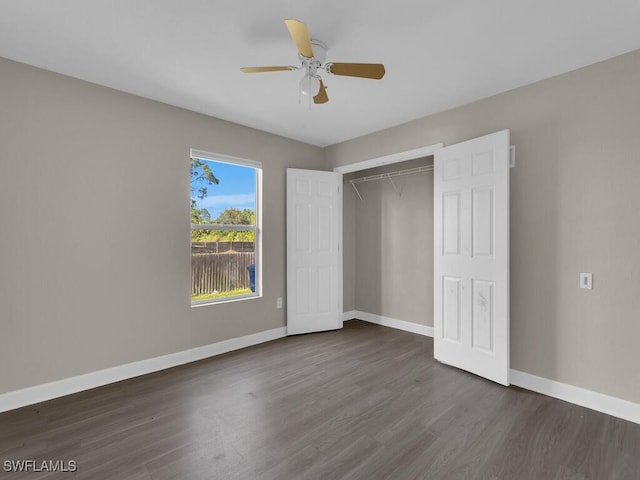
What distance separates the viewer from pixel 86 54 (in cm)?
233

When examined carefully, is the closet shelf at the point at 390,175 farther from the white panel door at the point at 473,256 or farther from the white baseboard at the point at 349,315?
the white baseboard at the point at 349,315

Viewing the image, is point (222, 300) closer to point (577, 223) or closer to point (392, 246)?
point (392, 246)

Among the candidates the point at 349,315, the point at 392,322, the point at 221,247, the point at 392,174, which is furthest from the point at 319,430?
the point at 392,174

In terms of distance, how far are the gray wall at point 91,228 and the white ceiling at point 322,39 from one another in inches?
11.7

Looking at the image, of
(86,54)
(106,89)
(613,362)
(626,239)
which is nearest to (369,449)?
(613,362)

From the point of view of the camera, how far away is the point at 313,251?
4336 mm

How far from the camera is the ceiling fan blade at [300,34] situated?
1612 mm

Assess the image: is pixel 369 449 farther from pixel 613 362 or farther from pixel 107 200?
pixel 107 200

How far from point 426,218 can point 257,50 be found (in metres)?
2.89

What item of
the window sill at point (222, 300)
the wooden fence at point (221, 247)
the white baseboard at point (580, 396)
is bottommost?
the white baseboard at point (580, 396)

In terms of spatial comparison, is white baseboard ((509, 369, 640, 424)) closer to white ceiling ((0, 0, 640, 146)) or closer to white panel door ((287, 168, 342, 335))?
white panel door ((287, 168, 342, 335))

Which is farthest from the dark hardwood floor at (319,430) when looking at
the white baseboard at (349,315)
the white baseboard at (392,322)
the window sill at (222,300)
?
the white baseboard at (349,315)

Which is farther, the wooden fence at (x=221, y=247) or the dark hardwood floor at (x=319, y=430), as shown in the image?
the wooden fence at (x=221, y=247)

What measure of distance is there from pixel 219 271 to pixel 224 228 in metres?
→ 0.51
